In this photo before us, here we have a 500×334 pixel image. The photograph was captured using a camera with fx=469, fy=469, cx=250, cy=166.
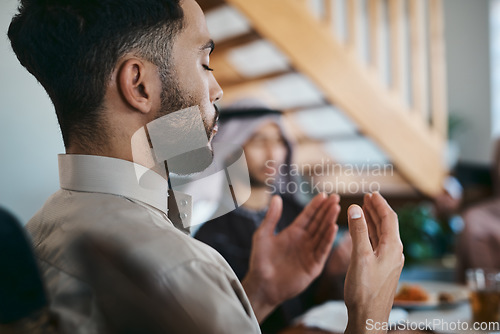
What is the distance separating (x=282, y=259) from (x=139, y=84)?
0.31m

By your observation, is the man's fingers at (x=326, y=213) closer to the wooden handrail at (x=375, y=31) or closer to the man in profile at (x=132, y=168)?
the man in profile at (x=132, y=168)

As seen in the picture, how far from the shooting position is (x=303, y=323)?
2.37 feet

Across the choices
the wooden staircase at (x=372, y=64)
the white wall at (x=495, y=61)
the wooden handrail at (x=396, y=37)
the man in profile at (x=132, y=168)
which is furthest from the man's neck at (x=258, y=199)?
the white wall at (x=495, y=61)

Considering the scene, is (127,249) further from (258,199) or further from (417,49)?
(417,49)

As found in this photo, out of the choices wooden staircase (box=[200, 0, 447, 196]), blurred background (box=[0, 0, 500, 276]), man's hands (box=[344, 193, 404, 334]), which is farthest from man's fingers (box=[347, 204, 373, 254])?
wooden staircase (box=[200, 0, 447, 196])

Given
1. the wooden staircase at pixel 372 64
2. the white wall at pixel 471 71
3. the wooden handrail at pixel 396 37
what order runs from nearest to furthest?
the wooden staircase at pixel 372 64, the wooden handrail at pixel 396 37, the white wall at pixel 471 71

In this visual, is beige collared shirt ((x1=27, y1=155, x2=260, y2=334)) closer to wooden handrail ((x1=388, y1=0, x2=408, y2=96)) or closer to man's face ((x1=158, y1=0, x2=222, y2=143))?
man's face ((x1=158, y1=0, x2=222, y2=143))

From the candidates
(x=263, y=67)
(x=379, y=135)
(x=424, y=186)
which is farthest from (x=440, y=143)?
(x=263, y=67)

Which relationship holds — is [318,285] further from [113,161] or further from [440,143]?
[440,143]

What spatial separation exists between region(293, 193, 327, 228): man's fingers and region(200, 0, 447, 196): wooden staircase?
3.44 feet

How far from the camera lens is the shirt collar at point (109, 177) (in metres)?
0.36

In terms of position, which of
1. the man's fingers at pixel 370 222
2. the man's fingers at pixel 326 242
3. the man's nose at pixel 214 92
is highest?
the man's nose at pixel 214 92

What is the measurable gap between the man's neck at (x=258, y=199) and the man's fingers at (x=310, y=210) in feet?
0.54

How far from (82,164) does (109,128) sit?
1.4 inches
